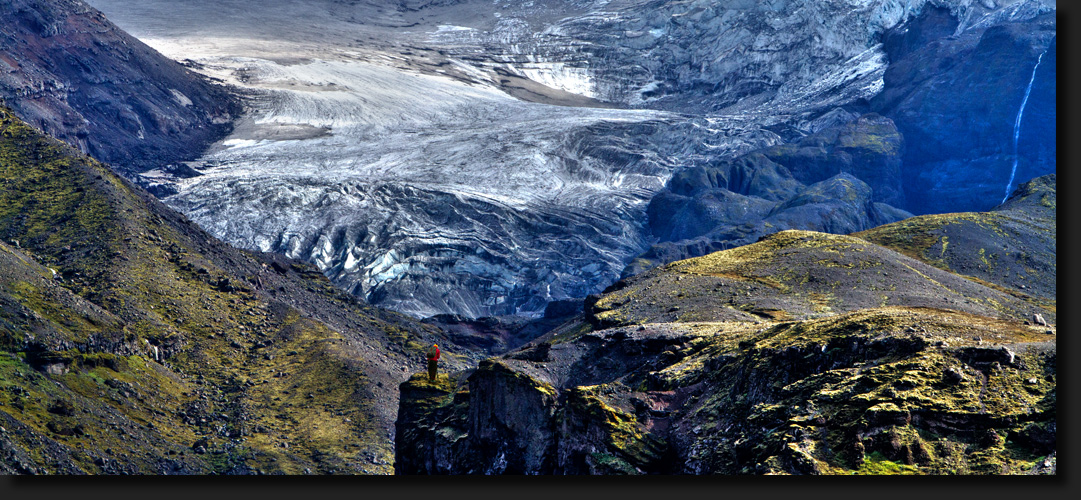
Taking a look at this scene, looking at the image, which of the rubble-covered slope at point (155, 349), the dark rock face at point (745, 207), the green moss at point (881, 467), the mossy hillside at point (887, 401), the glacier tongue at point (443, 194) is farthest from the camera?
the dark rock face at point (745, 207)

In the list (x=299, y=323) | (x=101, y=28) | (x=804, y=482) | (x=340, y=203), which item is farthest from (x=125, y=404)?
(x=101, y=28)

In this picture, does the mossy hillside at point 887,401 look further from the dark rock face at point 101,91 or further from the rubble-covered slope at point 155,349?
the dark rock face at point 101,91

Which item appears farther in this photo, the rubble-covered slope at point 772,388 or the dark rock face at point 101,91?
the dark rock face at point 101,91

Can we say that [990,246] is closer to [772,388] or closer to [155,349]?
[772,388]

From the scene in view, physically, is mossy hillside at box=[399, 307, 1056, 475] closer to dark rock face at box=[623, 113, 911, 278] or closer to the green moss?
the green moss

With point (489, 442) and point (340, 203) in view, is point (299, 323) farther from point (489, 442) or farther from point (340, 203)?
point (340, 203)

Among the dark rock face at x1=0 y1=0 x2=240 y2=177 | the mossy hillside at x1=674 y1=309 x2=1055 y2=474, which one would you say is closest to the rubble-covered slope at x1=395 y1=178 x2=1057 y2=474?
the mossy hillside at x1=674 y1=309 x2=1055 y2=474

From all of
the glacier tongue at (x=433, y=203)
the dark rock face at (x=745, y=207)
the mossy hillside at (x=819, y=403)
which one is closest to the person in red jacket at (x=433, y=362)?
the mossy hillside at (x=819, y=403)

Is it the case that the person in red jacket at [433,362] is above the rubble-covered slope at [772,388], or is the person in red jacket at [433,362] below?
below
